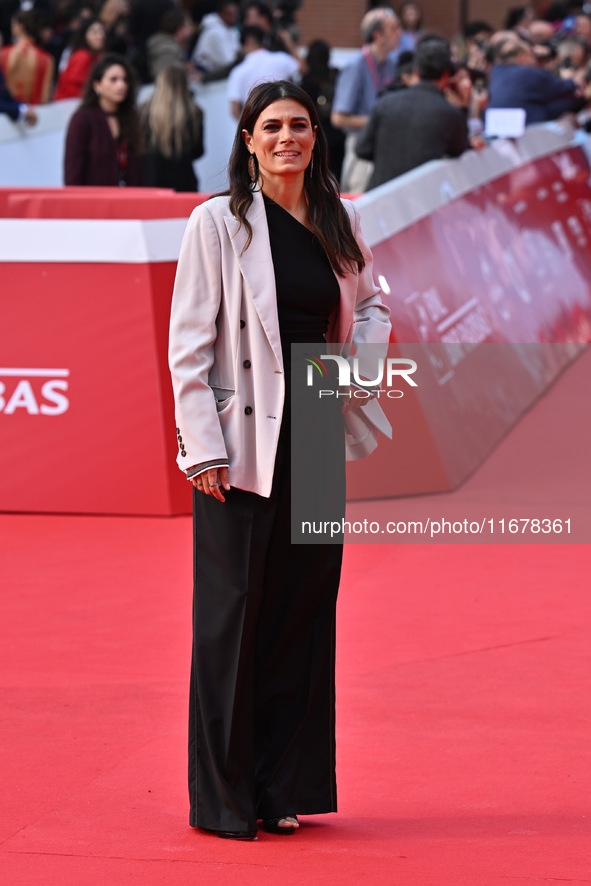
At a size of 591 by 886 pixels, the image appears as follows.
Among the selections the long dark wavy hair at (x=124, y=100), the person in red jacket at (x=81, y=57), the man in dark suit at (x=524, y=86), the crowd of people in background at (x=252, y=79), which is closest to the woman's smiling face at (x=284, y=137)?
the crowd of people in background at (x=252, y=79)

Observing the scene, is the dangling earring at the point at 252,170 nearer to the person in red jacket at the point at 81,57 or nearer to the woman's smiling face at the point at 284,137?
the woman's smiling face at the point at 284,137

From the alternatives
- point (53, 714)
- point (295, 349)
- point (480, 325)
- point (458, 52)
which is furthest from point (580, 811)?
point (458, 52)

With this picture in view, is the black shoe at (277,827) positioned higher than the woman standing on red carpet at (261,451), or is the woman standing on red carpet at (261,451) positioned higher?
the woman standing on red carpet at (261,451)

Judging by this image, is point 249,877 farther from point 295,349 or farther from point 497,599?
point 497,599

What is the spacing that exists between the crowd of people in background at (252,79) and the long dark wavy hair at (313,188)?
2555mm

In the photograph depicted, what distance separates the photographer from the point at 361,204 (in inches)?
314

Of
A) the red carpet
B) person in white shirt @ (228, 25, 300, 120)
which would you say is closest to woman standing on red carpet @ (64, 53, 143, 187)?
the red carpet

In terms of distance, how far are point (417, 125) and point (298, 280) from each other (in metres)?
6.07

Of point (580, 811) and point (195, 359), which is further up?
point (195, 359)

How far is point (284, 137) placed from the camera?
351cm

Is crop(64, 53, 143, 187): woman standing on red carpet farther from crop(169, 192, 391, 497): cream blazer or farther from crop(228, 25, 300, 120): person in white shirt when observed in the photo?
crop(169, 192, 391, 497): cream blazer

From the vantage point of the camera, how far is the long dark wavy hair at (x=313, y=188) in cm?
354

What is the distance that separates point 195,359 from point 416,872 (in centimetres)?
138

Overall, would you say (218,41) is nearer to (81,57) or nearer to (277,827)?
(81,57)
